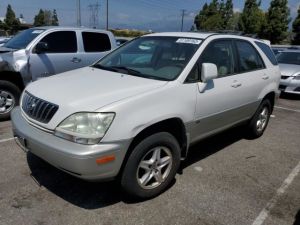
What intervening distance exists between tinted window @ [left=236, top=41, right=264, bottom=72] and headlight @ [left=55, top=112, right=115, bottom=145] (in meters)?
2.57

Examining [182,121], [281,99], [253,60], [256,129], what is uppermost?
[253,60]

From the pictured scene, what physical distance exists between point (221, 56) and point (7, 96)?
155 inches

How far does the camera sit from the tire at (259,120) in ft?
17.5

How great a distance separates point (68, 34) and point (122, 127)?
4592 mm

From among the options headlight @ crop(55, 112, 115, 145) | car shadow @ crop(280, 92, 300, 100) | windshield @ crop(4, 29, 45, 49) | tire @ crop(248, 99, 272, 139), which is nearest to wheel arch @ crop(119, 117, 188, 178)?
headlight @ crop(55, 112, 115, 145)

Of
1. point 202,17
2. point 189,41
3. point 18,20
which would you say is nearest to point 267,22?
point 202,17

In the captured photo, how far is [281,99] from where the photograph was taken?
10.0 m

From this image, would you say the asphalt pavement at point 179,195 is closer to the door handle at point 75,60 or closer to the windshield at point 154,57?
the windshield at point 154,57

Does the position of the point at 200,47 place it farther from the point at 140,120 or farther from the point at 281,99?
the point at 281,99

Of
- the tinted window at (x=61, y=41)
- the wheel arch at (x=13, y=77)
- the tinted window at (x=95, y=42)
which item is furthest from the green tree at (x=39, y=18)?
the wheel arch at (x=13, y=77)

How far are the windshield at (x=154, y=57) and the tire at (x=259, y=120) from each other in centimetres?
200

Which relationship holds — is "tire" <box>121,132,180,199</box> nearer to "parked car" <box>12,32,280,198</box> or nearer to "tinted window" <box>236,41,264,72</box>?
"parked car" <box>12,32,280,198</box>

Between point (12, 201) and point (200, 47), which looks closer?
point (12, 201)

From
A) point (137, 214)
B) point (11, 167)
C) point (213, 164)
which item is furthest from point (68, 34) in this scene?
point (137, 214)
